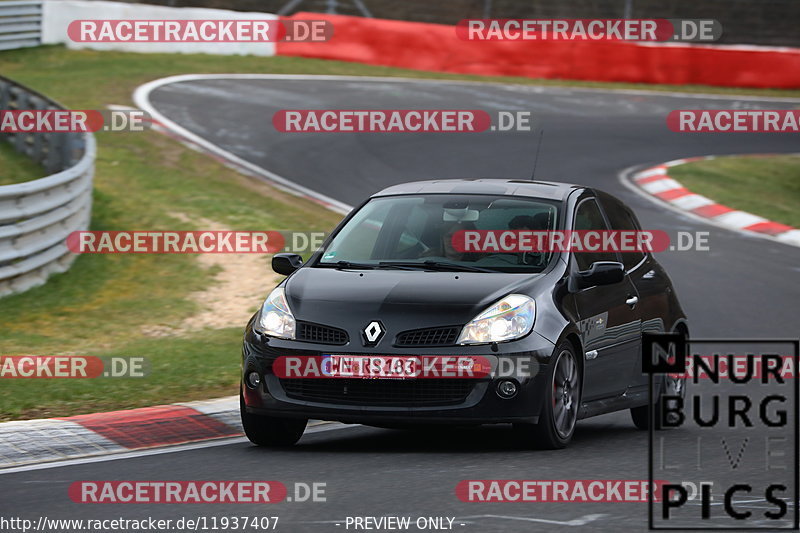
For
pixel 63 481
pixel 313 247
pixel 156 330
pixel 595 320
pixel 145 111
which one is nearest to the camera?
pixel 63 481

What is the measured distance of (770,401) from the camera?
29.7ft

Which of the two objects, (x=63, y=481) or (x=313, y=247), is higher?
(x=63, y=481)

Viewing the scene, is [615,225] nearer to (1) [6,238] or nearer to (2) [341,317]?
(2) [341,317]

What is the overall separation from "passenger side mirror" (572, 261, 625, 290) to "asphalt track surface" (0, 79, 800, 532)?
2.97 ft

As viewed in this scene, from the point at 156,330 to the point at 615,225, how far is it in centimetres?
484

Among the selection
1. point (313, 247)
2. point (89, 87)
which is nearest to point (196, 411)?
point (313, 247)

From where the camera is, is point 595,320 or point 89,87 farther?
point 89,87

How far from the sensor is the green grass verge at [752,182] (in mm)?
19219

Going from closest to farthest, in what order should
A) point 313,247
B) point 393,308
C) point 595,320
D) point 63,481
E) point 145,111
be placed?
point 63,481 < point 393,308 < point 595,320 < point 313,247 < point 145,111

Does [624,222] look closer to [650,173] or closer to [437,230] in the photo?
[437,230]

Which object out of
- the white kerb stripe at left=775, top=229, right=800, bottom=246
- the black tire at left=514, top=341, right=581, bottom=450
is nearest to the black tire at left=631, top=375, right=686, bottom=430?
the black tire at left=514, top=341, right=581, bottom=450

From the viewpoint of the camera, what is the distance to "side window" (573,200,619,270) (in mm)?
9039

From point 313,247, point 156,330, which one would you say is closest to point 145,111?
point 313,247

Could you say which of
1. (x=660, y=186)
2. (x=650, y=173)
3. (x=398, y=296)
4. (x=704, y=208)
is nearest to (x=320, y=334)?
(x=398, y=296)
